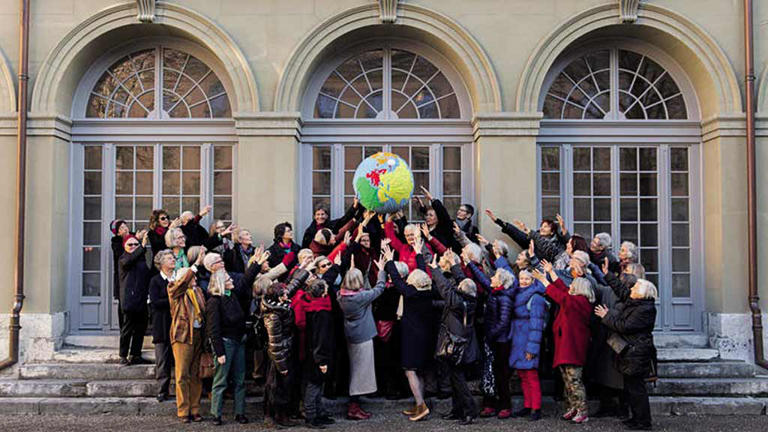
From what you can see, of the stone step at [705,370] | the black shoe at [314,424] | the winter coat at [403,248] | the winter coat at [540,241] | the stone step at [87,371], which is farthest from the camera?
the winter coat at [540,241]

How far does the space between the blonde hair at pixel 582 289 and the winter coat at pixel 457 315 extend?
1007 millimetres

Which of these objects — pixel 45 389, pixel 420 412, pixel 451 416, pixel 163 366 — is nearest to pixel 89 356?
pixel 45 389

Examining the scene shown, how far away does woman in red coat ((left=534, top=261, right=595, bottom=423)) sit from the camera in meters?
7.19

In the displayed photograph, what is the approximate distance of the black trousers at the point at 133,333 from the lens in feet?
27.8

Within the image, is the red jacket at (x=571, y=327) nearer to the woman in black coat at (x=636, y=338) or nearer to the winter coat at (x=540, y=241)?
the woman in black coat at (x=636, y=338)

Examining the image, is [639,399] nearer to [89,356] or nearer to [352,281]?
[352,281]

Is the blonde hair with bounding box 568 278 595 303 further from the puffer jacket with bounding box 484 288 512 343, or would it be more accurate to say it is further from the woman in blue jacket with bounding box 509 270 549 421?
the puffer jacket with bounding box 484 288 512 343

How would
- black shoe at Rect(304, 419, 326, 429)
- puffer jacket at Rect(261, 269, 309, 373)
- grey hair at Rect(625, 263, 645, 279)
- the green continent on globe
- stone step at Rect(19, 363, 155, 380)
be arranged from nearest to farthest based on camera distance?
puffer jacket at Rect(261, 269, 309, 373), black shoe at Rect(304, 419, 326, 429), grey hair at Rect(625, 263, 645, 279), the green continent on globe, stone step at Rect(19, 363, 155, 380)

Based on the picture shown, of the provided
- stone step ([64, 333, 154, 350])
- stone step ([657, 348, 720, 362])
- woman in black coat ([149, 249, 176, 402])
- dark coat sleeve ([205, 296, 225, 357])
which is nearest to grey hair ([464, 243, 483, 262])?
dark coat sleeve ([205, 296, 225, 357])

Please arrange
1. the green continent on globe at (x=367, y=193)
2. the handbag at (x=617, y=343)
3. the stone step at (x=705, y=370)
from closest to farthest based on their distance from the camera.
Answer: the handbag at (x=617, y=343), the green continent on globe at (x=367, y=193), the stone step at (x=705, y=370)

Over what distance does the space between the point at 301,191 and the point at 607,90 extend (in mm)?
4453

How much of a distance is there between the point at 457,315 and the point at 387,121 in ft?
11.6

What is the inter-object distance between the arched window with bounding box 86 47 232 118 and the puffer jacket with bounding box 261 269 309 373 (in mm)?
3840

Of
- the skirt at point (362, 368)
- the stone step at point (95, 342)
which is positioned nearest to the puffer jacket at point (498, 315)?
the skirt at point (362, 368)
